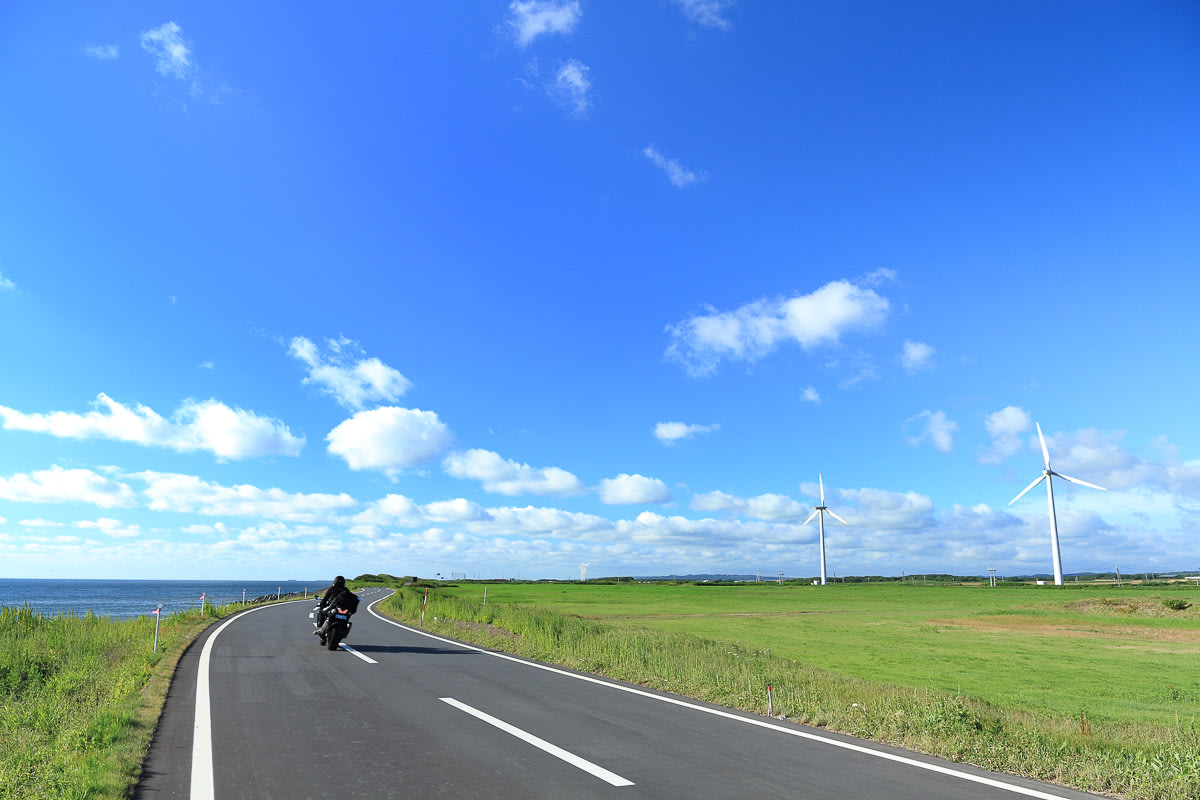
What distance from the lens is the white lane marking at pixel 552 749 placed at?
6617 millimetres

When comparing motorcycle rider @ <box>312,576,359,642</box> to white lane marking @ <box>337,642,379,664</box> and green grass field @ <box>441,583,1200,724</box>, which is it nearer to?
white lane marking @ <box>337,642,379,664</box>

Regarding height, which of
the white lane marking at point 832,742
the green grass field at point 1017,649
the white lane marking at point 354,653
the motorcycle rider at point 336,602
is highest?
the motorcycle rider at point 336,602

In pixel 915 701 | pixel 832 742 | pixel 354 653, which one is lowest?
pixel 354 653

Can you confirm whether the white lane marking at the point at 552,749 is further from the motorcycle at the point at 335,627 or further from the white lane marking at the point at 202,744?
the motorcycle at the point at 335,627

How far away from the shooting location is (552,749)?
7688mm

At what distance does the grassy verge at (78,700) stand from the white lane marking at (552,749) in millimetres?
3951

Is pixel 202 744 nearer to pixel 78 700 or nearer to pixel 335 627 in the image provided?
pixel 78 700

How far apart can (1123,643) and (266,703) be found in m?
40.4

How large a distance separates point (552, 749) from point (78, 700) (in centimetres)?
986

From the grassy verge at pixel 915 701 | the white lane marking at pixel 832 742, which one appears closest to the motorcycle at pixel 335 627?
the grassy verge at pixel 915 701

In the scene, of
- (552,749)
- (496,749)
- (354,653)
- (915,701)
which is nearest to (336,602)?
(354,653)

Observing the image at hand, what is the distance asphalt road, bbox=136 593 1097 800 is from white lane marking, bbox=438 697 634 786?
3 centimetres

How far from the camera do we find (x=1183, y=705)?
16016 millimetres

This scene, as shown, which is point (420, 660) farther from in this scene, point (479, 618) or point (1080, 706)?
point (1080, 706)
